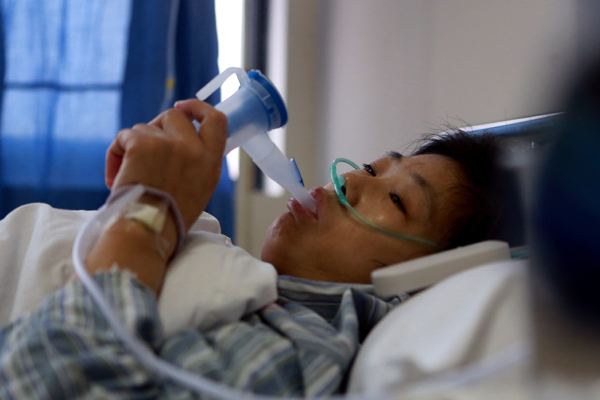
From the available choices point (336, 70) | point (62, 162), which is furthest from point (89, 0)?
point (336, 70)

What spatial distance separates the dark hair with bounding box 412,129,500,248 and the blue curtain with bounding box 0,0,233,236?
6.00ft

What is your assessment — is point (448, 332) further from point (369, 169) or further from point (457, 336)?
point (369, 169)

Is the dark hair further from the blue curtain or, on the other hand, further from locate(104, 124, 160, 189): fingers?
the blue curtain

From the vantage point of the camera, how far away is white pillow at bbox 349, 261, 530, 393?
427mm

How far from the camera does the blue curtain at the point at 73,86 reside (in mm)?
2246

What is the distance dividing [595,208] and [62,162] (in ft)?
7.99

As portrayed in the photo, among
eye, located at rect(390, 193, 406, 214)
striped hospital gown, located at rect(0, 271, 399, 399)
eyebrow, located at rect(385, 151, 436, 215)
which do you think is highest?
eyebrow, located at rect(385, 151, 436, 215)

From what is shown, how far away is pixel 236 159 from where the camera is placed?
2713 mm

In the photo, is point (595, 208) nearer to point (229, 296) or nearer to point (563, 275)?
point (563, 275)

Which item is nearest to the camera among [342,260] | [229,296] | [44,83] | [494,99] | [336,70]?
[229,296]

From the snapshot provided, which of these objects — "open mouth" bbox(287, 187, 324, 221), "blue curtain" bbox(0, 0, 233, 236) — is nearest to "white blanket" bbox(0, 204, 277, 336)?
"open mouth" bbox(287, 187, 324, 221)

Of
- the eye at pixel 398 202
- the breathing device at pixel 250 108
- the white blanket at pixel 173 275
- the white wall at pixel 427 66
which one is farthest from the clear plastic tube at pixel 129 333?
the eye at pixel 398 202

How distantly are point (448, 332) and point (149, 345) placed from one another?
32 centimetres

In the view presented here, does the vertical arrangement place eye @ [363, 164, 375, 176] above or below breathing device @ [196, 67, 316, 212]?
below
